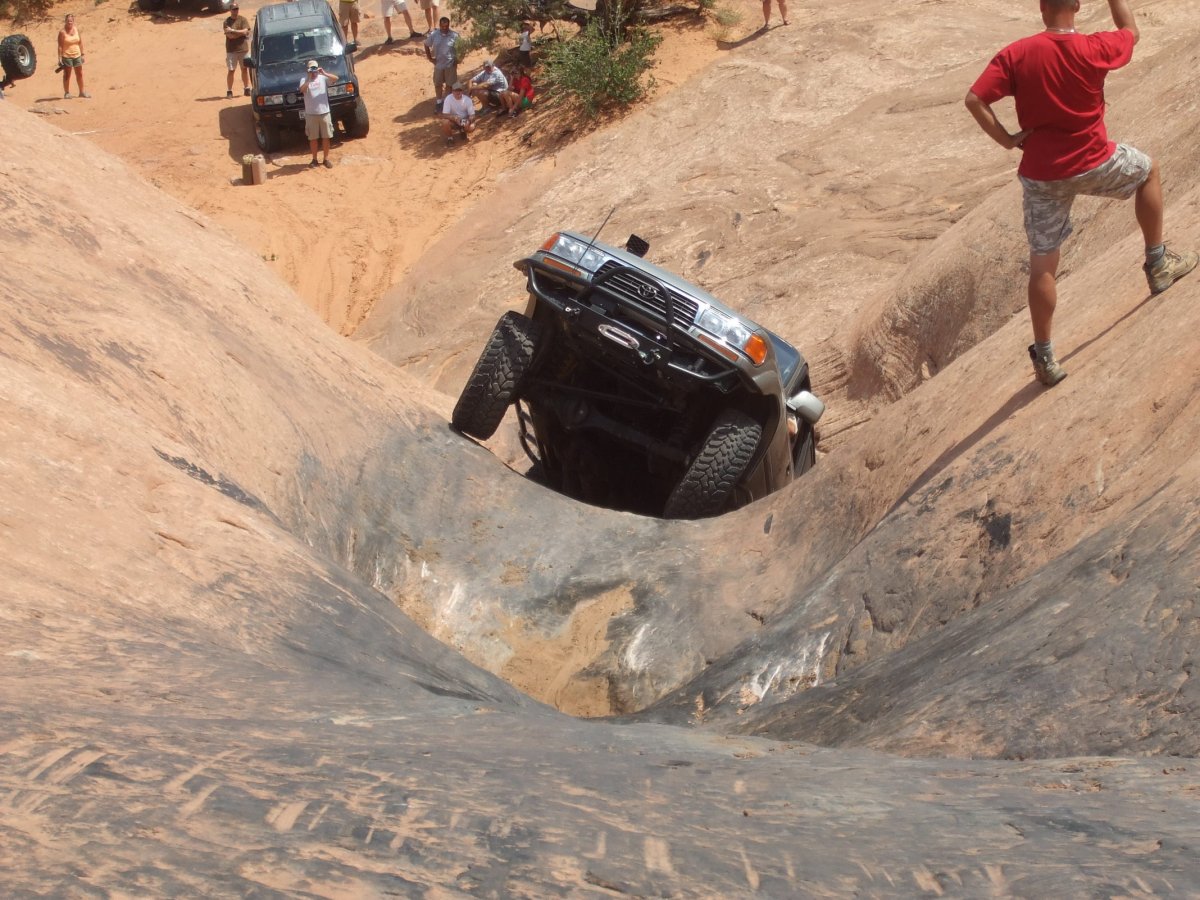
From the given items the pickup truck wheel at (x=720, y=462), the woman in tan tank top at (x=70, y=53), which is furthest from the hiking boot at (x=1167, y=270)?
the woman in tan tank top at (x=70, y=53)

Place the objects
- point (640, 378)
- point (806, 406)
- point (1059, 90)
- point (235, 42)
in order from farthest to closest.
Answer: point (235, 42) → point (806, 406) → point (640, 378) → point (1059, 90)

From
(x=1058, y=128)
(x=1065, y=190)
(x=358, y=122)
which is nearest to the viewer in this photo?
(x=1058, y=128)

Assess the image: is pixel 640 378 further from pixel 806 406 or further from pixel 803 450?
pixel 803 450

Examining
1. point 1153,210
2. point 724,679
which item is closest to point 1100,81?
point 1153,210

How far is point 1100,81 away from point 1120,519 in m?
1.99

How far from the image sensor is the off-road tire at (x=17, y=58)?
24891 mm

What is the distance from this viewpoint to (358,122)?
847 inches

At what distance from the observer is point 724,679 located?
209 inches

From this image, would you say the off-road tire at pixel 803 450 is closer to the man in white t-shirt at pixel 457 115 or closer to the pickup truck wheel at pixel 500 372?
the pickup truck wheel at pixel 500 372

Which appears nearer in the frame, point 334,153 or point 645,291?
point 645,291

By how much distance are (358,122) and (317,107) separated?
1.34 metres

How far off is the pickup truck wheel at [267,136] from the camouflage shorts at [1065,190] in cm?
1718

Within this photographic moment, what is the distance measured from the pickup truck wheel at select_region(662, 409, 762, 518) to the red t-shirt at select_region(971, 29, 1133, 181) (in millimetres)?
2155

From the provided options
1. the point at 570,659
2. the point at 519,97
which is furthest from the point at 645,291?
the point at 519,97
